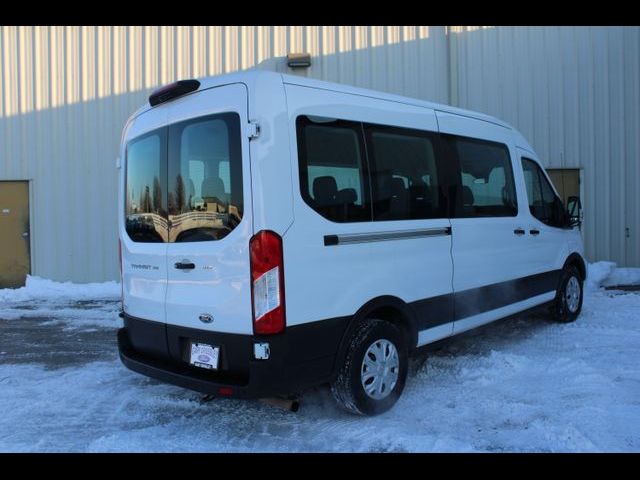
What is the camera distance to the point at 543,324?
261 inches

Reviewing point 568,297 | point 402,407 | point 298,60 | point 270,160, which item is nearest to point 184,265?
point 270,160

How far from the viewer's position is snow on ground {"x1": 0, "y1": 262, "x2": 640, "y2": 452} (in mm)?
3537

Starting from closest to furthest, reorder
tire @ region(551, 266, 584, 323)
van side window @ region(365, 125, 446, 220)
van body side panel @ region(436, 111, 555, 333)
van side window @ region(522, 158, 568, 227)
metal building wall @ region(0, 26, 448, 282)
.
Result: van side window @ region(365, 125, 446, 220) → van body side panel @ region(436, 111, 555, 333) → van side window @ region(522, 158, 568, 227) → tire @ region(551, 266, 584, 323) → metal building wall @ region(0, 26, 448, 282)

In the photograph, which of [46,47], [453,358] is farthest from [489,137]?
[46,47]

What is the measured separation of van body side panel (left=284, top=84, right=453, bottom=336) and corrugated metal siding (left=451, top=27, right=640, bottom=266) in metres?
6.49

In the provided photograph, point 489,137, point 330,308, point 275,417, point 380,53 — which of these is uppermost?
point 380,53

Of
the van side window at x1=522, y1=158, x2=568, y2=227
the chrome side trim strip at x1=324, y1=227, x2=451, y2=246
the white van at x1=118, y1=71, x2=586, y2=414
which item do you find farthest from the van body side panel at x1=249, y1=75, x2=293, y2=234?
the van side window at x1=522, y1=158, x2=568, y2=227

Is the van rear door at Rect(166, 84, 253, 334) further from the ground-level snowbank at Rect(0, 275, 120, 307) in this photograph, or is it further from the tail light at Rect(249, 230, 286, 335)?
the ground-level snowbank at Rect(0, 275, 120, 307)

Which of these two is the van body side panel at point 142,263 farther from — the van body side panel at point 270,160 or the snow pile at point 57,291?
the snow pile at point 57,291

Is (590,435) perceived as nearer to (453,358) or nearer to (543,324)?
(453,358)

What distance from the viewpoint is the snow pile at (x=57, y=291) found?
962 cm

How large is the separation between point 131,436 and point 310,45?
8.32 meters

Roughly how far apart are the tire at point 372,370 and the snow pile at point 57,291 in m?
6.94

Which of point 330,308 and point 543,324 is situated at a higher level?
point 330,308
